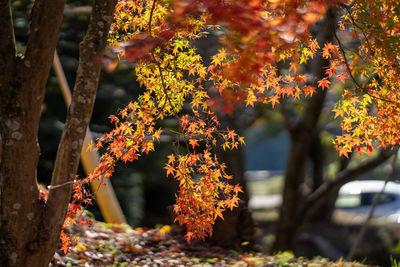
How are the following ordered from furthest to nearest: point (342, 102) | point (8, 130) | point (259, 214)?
point (259, 214) < point (342, 102) < point (8, 130)

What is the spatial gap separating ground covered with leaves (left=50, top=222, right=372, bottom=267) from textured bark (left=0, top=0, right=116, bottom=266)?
4.23 ft

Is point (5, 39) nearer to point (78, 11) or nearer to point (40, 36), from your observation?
point (40, 36)

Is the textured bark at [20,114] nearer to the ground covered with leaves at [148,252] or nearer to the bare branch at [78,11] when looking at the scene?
the ground covered with leaves at [148,252]

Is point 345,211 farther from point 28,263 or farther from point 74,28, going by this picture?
point 28,263

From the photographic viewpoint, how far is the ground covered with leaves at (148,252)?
4.47 metres

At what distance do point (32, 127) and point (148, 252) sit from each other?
8.59 ft

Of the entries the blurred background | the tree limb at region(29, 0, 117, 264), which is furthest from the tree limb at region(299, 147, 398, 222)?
the tree limb at region(29, 0, 117, 264)

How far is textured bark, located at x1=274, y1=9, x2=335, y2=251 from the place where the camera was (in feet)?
22.8

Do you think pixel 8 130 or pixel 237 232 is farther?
pixel 237 232

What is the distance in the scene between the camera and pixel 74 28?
28.3ft

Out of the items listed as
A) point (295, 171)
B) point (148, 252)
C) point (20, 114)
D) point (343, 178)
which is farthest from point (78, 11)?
point (20, 114)

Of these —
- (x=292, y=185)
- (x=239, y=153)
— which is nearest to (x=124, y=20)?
(x=239, y=153)

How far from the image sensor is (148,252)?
4965 mm

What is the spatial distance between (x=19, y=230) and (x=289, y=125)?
5.02 meters
